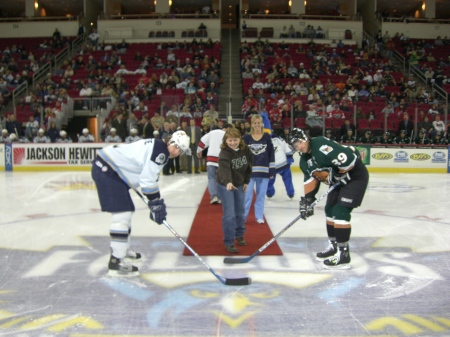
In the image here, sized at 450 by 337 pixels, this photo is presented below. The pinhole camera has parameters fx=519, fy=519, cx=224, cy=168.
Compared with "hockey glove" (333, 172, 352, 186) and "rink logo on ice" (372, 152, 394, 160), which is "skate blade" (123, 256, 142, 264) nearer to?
"hockey glove" (333, 172, 352, 186)

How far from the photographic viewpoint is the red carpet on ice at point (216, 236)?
5186 millimetres

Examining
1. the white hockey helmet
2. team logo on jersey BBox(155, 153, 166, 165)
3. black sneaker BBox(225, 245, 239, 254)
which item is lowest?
black sneaker BBox(225, 245, 239, 254)

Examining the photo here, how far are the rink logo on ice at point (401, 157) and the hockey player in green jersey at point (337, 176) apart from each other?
31.8 feet

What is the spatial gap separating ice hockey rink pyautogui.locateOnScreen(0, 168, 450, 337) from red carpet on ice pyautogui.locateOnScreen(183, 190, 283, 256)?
0.15 m

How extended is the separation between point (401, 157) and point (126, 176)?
11.0m

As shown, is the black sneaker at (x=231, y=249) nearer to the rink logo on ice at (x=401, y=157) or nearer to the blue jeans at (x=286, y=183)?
the blue jeans at (x=286, y=183)

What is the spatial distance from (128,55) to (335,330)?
20.0 m

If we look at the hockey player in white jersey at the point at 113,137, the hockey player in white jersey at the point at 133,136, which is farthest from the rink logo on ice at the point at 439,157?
the hockey player in white jersey at the point at 113,137

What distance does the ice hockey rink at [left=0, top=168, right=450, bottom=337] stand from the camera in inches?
130

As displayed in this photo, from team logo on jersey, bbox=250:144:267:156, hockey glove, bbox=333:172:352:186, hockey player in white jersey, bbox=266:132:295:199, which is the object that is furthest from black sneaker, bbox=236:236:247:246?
hockey player in white jersey, bbox=266:132:295:199

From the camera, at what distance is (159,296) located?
3.85 metres

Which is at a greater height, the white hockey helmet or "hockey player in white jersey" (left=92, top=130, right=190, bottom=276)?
the white hockey helmet

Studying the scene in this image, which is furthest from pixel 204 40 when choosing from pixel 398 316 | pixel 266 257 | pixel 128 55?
pixel 398 316

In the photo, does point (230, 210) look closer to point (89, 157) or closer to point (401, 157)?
point (89, 157)
